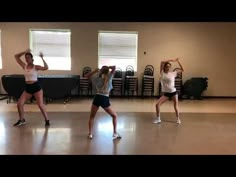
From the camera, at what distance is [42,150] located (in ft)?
14.4

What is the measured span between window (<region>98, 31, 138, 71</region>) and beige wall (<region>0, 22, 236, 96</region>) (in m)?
0.19

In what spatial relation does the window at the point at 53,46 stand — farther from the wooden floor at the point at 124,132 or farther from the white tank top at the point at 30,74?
the white tank top at the point at 30,74

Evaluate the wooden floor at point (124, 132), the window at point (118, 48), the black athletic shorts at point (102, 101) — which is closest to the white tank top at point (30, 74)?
the wooden floor at point (124, 132)

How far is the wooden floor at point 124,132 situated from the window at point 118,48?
239 cm

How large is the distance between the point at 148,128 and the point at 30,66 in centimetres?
268

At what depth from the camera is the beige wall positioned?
1002 centimetres

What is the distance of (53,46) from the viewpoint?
10141 millimetres

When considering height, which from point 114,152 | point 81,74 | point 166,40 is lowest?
point 114,152

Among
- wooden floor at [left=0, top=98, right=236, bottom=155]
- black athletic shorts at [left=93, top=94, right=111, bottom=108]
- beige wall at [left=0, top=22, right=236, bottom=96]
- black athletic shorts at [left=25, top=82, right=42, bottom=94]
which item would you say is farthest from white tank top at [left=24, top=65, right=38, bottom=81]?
beige wall at [left=0, top=22, right=236, bottom=96]

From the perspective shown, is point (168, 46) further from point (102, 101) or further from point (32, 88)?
point (102, 101)

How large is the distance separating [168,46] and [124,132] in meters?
5.51
